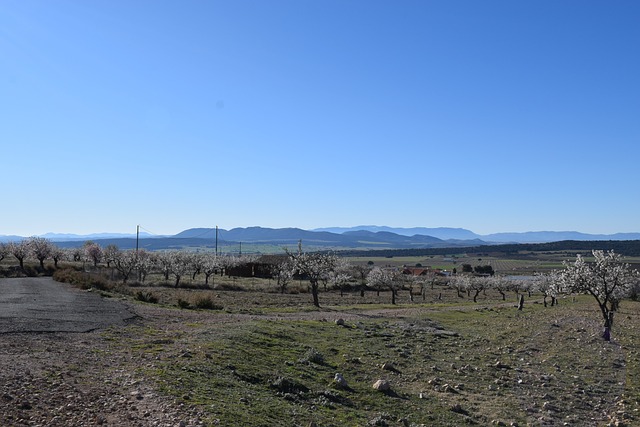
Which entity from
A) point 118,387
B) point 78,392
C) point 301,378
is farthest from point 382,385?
point 78,392

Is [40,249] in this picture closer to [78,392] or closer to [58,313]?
[58,313]

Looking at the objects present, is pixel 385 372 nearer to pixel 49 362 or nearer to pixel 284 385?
pixel 284 385

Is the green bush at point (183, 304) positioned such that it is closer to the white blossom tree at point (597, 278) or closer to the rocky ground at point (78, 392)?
the rocky ground at point (78, 392)

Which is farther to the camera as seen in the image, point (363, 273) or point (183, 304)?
point (363, 273)

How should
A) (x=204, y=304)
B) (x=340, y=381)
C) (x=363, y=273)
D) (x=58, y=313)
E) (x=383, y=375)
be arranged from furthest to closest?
(x=363, y=273) < (x=204, y=304) < (x=58, y=313) < (x=383, y=375) < (x=340, y=381)

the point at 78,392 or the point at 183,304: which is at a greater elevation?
the point at 78,392

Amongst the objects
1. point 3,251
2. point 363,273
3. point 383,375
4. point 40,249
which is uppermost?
point 40,249

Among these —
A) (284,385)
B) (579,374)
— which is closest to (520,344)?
(579,374)

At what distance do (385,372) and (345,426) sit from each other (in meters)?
5.76

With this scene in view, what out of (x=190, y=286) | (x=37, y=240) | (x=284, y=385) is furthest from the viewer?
(x=37, y=240)

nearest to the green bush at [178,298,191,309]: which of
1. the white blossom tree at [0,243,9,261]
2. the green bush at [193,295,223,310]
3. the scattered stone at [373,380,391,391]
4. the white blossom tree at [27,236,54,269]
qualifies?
the green bush at [193,295,223,310]

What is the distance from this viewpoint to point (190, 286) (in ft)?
245

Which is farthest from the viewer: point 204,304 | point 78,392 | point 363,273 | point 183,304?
point 363,273

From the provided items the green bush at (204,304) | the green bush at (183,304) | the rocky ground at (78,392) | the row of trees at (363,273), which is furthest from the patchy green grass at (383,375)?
the green bush at (204,304)
